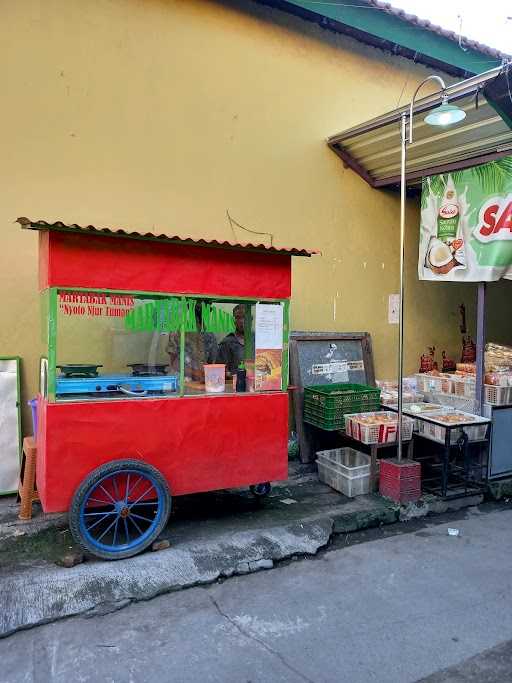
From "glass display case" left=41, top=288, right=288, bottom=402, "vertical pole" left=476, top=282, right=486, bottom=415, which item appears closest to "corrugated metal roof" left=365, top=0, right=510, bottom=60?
"vertical pole" left=476, top=282, right=486, bottom=415

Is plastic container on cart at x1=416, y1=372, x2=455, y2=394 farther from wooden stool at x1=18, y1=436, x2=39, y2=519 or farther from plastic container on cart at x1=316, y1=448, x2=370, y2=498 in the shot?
wooden stool at x1=18, y1=436, x2=39, y2=519

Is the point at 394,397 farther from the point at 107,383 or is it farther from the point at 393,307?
the point at 107,383

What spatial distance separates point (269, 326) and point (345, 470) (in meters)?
2.15

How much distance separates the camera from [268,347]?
16.2 feet

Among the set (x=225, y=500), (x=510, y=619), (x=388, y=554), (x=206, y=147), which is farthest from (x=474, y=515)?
(x=206, y=147)

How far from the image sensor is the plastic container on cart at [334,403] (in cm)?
636

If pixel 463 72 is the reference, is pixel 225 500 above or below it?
below

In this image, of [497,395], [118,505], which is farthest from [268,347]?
[497,395]

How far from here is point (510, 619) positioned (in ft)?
11.8

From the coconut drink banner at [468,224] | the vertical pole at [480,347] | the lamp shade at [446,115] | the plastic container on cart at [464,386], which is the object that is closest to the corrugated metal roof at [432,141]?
the coconut drink banner at [468,224]

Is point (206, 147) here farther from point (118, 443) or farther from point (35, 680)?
point (35, 680)

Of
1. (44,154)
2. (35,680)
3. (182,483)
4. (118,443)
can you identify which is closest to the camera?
(35,680)

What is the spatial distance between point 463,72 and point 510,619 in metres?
8.18

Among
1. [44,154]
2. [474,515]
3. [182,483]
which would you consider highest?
→ [44,154]
